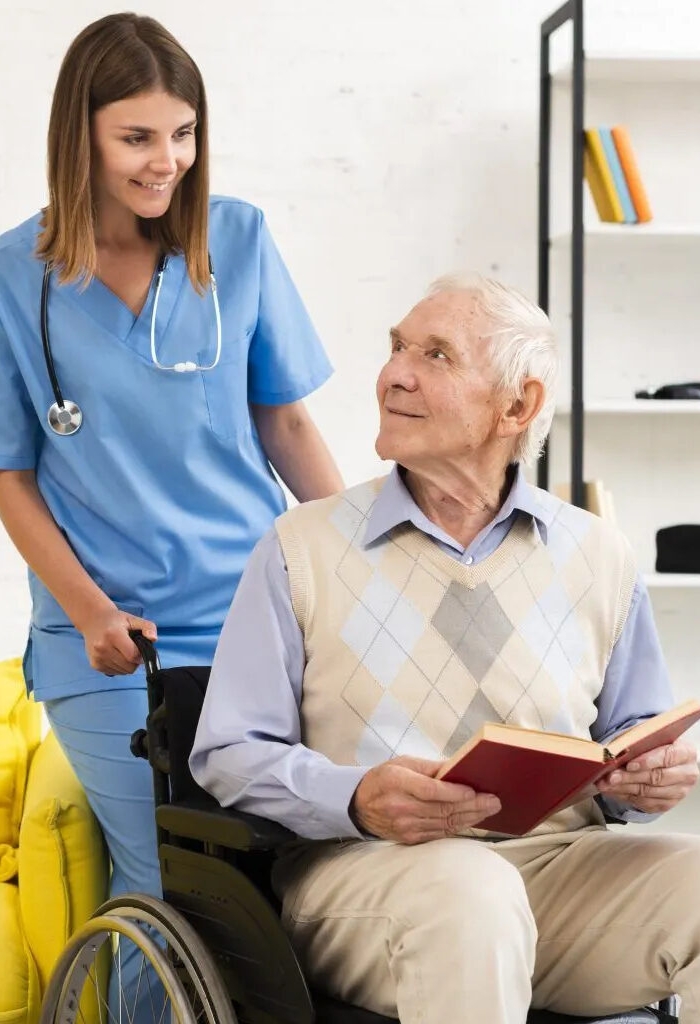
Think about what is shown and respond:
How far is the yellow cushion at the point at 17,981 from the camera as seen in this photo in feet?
7.02

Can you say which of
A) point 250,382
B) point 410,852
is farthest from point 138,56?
point 410,852

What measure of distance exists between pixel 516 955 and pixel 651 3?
2.84 m

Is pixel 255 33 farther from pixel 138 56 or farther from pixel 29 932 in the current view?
pixel 29 932

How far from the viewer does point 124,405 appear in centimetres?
194

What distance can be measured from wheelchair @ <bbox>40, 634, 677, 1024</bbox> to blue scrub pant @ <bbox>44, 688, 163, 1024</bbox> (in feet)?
0.48

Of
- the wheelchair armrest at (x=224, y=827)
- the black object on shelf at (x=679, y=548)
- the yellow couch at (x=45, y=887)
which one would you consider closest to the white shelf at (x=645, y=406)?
the black object on shelf at (x=679, y=548)

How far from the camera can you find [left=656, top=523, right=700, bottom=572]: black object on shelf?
11.0 ft

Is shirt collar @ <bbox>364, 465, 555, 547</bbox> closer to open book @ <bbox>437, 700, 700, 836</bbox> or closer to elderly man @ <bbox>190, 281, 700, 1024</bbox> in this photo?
elderly man @ <bbox>190, 281, 700, 1024</bbox>

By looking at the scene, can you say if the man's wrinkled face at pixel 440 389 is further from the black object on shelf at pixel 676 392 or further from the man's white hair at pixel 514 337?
the black object on shelf at pixel 676 392

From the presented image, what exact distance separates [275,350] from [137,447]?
267 millimetres

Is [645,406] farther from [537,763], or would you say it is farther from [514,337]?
[537,763]

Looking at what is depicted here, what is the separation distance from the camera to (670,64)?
3.37 meters

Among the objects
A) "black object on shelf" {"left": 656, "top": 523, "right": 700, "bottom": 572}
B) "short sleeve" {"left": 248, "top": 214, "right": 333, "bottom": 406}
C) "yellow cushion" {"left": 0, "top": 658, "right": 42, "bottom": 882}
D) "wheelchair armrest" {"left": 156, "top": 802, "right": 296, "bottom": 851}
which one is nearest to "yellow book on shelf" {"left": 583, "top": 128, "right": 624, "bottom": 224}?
"black object on shelf" {"left": 656, "top": 523, "right": 700, "bottom": 572}

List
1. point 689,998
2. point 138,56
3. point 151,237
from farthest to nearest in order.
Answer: point 151,237 < point 138,56 < point 689,998
